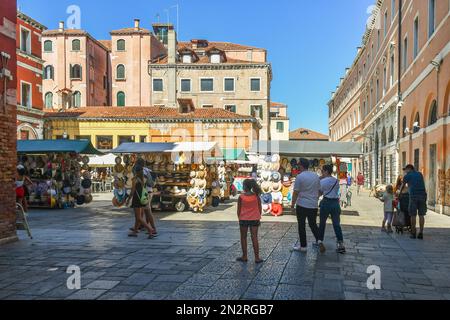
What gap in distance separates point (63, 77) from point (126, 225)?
3976 centimetres

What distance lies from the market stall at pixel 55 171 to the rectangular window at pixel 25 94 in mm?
14342

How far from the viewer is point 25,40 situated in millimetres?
30172

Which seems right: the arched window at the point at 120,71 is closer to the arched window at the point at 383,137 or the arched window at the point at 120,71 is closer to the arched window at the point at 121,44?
the arched window at the point at 121,44

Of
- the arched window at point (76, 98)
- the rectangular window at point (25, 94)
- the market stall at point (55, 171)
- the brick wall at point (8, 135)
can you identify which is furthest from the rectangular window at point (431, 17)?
the arched window at point (76, 98)

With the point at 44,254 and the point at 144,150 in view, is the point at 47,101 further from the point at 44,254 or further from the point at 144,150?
the point at 44,254

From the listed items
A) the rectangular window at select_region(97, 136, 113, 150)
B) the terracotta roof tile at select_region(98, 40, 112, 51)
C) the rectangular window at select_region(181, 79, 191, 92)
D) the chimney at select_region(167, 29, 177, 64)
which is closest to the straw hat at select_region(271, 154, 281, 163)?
the rectangular window at select_region(97, 136, 113, 150)

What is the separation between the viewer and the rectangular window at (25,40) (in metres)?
29.7

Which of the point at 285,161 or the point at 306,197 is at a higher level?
the point at 285,161

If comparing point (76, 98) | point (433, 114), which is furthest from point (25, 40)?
point (433, 114)

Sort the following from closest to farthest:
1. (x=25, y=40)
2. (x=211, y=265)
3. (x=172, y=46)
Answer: (x=211, y=265) → (x=25, y=40) → (x=172, y=46)

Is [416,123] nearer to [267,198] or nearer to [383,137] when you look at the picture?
[267,198]

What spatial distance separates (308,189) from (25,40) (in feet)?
94.0
